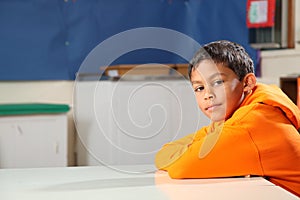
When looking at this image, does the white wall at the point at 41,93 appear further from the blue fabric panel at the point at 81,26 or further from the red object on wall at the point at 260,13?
the red object on wall at the point at 260,13

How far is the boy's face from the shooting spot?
1.05m

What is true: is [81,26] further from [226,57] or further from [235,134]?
[235,134]

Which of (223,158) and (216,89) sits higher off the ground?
(216,89)

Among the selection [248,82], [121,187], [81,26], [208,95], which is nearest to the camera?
[121,187]

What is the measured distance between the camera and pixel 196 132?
124cm

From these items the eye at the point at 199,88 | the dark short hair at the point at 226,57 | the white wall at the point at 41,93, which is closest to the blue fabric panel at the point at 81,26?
the white wall at the point at 41,93

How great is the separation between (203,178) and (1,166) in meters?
2.20

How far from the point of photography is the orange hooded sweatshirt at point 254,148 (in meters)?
1.03

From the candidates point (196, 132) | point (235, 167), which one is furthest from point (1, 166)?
point (235, 167)

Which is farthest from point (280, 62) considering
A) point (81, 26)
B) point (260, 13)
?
point (81, 26)

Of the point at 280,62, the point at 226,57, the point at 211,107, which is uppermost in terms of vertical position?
the point at 280,62

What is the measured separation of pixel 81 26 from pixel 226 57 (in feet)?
8.28

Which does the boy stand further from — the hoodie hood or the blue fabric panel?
the blue fabric panel

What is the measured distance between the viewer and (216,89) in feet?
3.50
